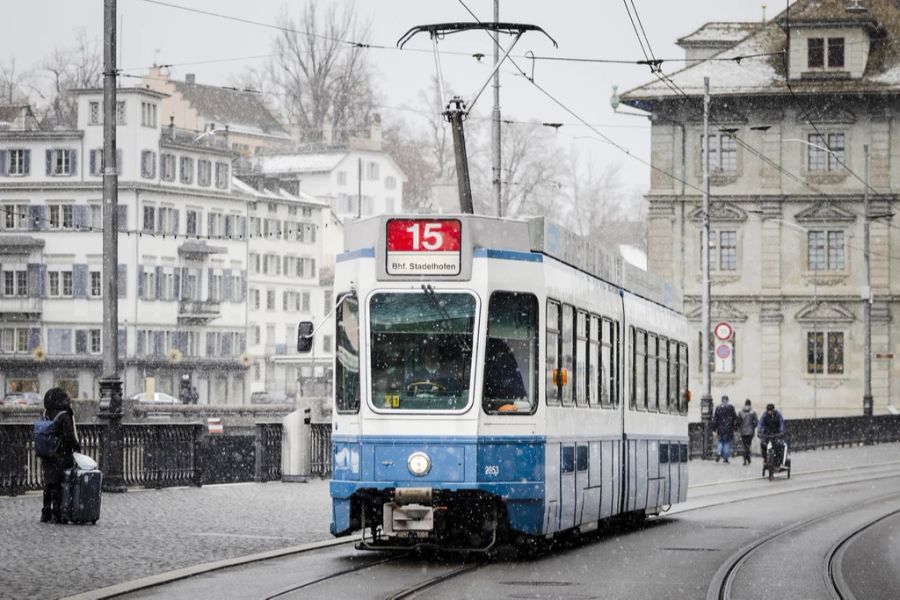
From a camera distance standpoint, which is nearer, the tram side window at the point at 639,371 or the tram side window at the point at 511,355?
the tram side window at the point at 511,355

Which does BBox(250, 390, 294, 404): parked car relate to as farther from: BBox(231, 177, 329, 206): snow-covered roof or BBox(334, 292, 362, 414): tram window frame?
BBox(334, 292, 362, 414): tram window frame

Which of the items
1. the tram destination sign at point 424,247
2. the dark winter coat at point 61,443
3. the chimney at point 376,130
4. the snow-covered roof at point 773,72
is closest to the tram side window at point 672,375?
the dark winter coat at point 61,443

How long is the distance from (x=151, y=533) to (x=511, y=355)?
5310mm

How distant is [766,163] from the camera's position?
230ft

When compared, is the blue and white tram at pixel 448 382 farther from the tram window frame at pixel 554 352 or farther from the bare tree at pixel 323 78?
the bare tree at pixel 323 78

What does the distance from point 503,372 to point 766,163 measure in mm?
54493

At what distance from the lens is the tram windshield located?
1702 cm

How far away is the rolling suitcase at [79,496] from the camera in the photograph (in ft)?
69.7

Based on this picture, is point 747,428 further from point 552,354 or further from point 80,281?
point 80,281

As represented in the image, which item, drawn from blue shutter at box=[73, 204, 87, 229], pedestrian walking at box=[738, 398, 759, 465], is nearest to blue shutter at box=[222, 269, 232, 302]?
blue shutter at box=[73, 204, 87, 229]

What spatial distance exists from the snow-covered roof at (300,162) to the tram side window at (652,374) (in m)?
98.9

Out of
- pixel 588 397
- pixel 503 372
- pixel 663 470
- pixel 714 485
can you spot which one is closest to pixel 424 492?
pixel 503 372

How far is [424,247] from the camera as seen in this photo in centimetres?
1723

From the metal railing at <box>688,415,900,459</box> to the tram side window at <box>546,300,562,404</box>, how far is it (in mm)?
29707
